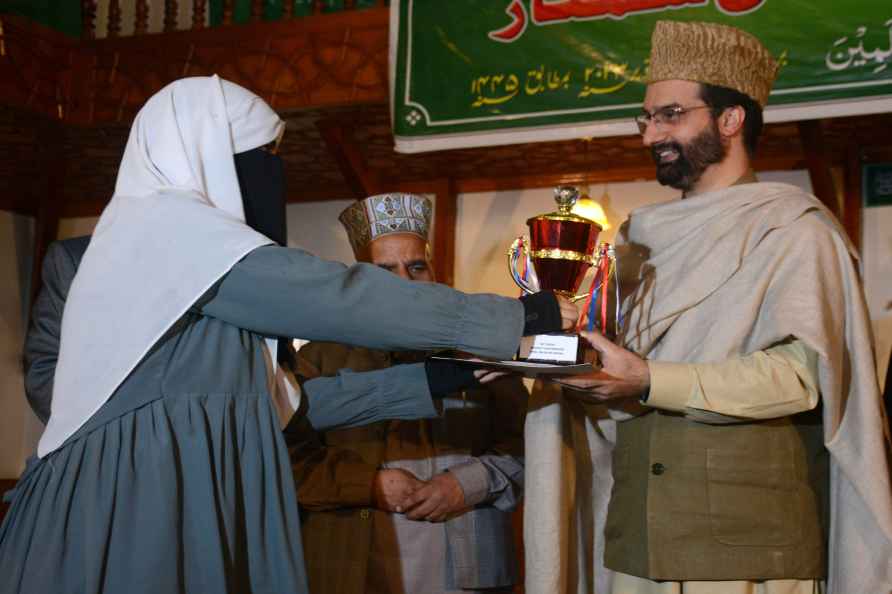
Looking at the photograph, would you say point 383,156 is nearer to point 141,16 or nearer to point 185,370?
point 141,16

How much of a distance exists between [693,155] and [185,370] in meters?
1.39

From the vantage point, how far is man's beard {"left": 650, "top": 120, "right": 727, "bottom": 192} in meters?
2.58

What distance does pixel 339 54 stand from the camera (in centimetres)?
585

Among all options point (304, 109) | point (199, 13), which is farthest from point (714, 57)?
point (199, 13)

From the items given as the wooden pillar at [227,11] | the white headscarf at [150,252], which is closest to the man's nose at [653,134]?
the white headscarf at [150,252]

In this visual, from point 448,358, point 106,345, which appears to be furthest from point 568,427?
point 106,345

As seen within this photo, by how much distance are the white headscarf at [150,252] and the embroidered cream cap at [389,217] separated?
3.76 feet

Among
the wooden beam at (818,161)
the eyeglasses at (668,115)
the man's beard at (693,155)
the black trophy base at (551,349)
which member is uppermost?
the wooden beam at (818,161)

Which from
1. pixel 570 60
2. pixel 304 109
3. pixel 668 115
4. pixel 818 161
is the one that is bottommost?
pixel 668 115

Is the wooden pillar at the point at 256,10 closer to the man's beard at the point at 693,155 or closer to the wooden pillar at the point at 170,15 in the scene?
the wooden pillar at the point at 170,15

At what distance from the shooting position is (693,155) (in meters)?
2.59

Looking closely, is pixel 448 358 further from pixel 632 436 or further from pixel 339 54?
pixel 339 54

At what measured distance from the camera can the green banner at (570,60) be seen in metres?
4.80

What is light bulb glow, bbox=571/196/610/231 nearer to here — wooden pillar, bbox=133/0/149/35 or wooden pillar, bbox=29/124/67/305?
wooden pillar, bbox=133/0/149/35
